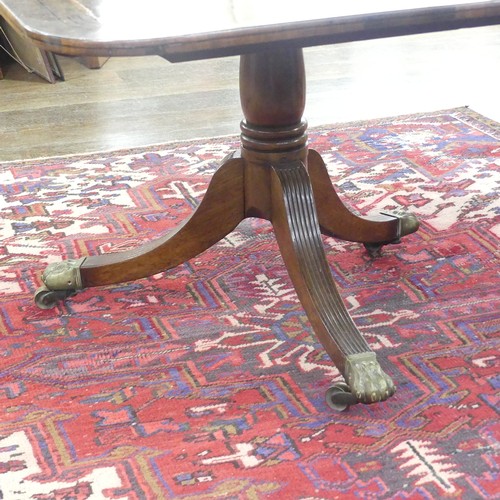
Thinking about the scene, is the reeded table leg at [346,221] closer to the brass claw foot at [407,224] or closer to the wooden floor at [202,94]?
the brass claw foot at [407,224]

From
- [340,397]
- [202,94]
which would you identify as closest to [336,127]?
[202,94]

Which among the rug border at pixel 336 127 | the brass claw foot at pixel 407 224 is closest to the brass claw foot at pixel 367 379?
the brass claw foot at pixel 407 224

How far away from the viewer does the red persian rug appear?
1272 millimetres

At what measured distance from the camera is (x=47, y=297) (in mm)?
1759

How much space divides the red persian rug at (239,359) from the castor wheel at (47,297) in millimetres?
21

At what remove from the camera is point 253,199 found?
1.68 meters

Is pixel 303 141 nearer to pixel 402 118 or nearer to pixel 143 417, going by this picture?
pixel 143 417

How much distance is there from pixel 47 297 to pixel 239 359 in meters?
0.42

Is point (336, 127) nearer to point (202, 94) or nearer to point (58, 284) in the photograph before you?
point (202, 94)

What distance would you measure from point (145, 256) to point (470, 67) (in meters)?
2.21

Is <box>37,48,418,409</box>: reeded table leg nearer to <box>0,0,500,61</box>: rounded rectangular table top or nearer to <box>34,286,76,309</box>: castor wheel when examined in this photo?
<box>34,286,76,309</box>: castor wheel

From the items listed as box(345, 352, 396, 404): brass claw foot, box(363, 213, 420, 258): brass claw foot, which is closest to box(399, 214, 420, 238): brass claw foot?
box(363, 213, 420, 258): brass claw foot

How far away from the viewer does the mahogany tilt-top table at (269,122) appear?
116 cm

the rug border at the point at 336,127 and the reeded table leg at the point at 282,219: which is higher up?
the reeded table leg at the point at 282,219
